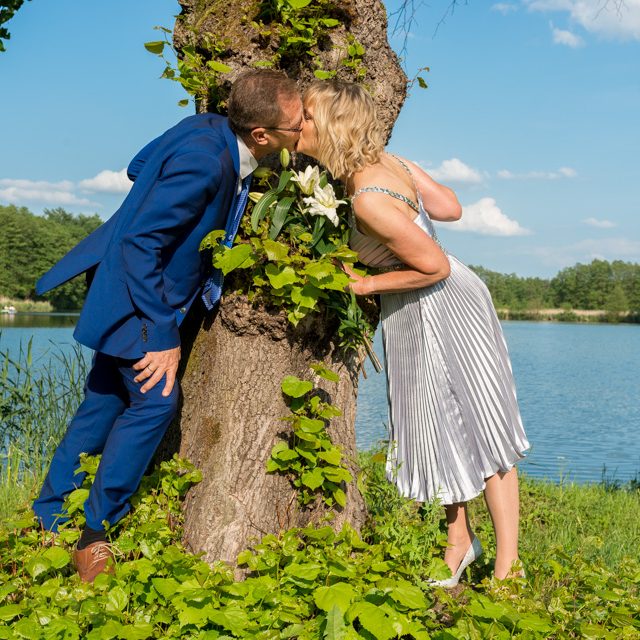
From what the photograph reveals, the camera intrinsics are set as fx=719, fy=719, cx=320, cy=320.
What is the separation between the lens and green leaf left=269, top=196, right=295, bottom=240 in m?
3.23

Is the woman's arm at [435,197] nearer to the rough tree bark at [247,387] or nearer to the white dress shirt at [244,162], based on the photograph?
the rough tree bark at [247,387]

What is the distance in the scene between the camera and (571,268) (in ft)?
247

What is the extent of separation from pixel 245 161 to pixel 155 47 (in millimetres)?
907

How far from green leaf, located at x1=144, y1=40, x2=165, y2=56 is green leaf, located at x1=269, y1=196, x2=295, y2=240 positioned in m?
1.05

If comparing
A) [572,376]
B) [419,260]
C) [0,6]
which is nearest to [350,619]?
[419,260]

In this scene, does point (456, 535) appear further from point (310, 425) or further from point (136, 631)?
point (136, 631)

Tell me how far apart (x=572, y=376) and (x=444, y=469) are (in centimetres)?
1785

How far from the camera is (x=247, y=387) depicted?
11.2 feet

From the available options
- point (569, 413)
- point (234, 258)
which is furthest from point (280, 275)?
point (569, 413)

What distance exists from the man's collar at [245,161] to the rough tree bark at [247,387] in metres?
0.52

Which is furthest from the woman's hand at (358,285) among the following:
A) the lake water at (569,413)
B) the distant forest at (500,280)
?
the distant forest at (500,280)

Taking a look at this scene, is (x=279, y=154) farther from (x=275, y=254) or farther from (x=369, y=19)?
(x=369, y=19)

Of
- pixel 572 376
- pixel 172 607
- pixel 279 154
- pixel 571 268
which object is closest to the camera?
pixel 172 607

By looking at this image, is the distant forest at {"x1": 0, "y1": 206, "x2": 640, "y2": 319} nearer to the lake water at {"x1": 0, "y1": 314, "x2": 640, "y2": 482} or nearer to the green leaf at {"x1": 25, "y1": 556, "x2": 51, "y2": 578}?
the lake water at {"x1": 0, "y1": 314, "x2": 640, "y2": 482}
